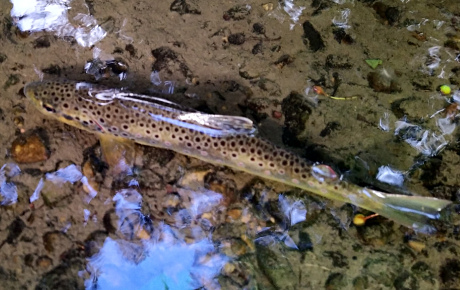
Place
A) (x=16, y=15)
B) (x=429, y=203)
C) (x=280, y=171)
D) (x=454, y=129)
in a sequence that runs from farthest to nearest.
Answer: (x=16, y=15)
(x=454, y=129)
(x=280, y=171)
(x=429, y=203)

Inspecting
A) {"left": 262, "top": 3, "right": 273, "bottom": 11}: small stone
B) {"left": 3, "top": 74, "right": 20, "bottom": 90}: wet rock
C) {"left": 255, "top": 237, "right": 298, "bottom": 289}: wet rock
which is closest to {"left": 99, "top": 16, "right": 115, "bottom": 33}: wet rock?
{"left": 3, "top": 74, "right": 20, "bottom": 90}: wet rock

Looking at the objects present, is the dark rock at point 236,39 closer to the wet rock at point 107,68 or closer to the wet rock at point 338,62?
the wet rock at point 338,62

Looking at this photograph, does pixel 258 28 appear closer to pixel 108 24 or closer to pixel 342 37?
pixel 342 37

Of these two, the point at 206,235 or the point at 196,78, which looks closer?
the point at 206,235

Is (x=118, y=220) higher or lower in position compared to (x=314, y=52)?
lower

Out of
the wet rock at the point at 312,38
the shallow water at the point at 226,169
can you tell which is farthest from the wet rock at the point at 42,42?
the wet rock at the point at 312,38

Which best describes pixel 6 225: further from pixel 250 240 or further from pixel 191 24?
pixel 191 24

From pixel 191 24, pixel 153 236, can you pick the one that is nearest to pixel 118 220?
pixel 153 236

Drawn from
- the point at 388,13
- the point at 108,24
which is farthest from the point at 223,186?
the point at 388,13
